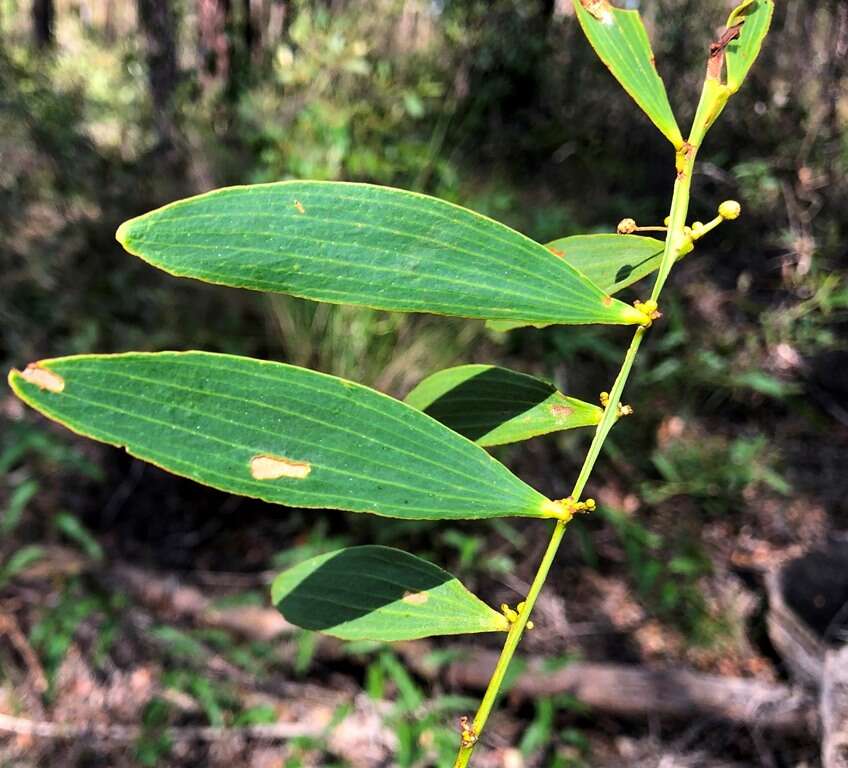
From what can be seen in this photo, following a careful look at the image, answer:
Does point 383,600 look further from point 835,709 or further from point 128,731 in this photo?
point 128,731

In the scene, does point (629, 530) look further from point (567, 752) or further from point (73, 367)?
point (73, 367)

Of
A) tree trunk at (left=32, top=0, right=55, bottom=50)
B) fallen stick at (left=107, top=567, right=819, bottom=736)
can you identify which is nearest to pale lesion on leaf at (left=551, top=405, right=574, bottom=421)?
fallen stick at (left=107, top=567, right=819, bottom=736)

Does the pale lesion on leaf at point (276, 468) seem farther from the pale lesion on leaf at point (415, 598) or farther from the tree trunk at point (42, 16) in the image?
the tree trunk at point (42, 16)

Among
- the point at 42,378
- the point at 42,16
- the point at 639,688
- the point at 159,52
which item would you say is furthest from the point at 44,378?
the point at 42,16

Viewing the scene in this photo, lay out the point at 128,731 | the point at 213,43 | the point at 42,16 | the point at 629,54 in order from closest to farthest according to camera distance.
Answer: the point at 629,54, the point at 128,731, the point at 213,43, the point at 42,16

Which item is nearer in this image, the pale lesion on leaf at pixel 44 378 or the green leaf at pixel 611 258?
A: the pale lesion on leaf at pixel 44 378

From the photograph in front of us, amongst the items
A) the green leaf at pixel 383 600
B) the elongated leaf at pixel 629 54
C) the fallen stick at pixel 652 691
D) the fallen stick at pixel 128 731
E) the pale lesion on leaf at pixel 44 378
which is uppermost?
the elongated leaf at pixel 629 54

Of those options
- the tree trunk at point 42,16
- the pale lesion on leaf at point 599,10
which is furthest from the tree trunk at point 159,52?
the pale lesion on leaf at point 599,10
